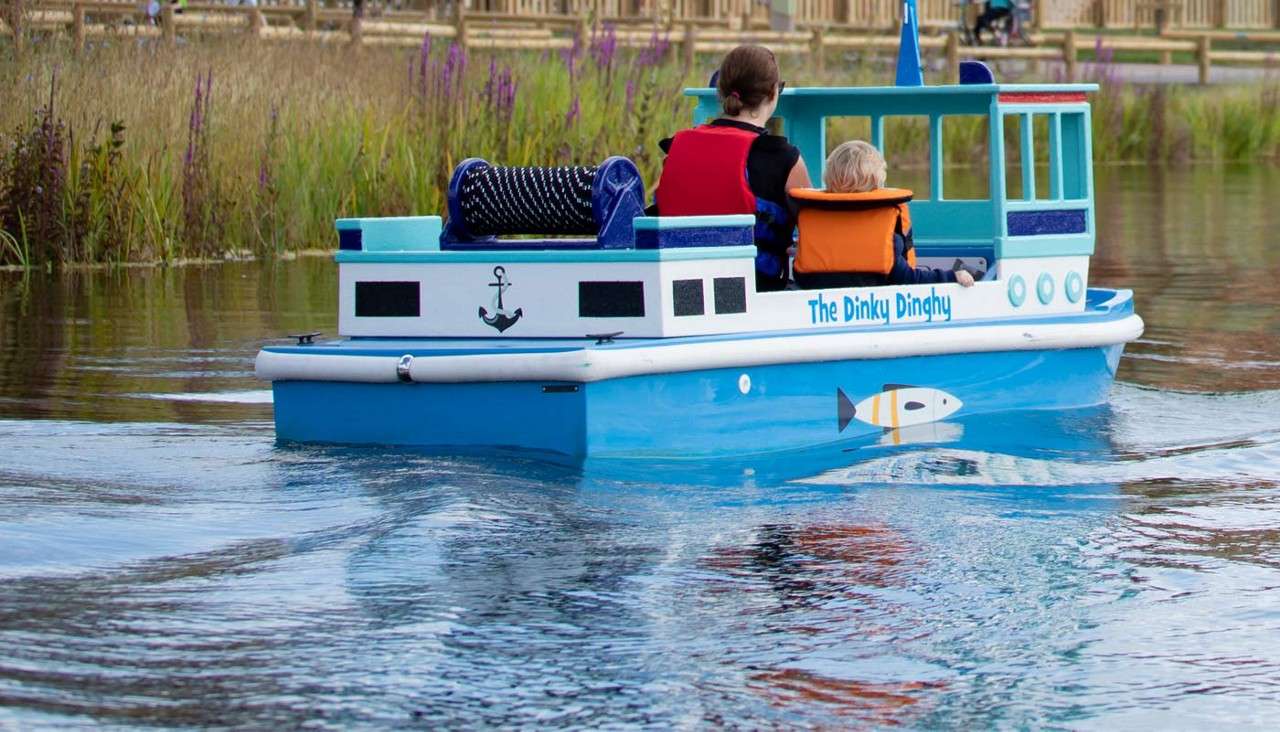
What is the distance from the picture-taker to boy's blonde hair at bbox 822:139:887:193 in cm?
877

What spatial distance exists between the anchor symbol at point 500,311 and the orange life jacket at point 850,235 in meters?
1.22

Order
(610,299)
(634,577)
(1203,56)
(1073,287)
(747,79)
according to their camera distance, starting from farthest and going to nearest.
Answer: (1203,56) < (1073,287) < (747,79) < (610,299) < (634,577)

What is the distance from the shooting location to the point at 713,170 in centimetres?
848

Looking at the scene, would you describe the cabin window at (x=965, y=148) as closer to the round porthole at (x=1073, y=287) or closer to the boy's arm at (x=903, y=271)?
the round porthole at (x=1073, y=287)

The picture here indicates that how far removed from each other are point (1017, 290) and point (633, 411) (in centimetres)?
223

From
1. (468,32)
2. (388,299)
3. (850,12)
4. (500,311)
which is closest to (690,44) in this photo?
(468,32)

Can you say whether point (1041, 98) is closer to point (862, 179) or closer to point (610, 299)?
point (862, 179)

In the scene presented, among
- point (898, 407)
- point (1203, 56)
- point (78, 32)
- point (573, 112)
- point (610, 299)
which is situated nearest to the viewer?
point (610, 299)

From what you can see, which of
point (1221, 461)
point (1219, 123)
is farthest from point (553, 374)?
point (1219, 123)

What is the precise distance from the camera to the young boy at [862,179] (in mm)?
8781

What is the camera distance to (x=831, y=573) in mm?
6223

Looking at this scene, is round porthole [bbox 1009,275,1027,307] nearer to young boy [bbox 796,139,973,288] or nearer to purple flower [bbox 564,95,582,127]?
young boy [bbox 796,139,973,288]

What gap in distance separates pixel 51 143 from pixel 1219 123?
19.3m

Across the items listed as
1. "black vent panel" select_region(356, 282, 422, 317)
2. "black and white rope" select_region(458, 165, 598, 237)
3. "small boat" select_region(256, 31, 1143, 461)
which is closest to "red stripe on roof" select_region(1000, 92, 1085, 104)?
"small boat" select_region(256, 31, 1143, 461)
